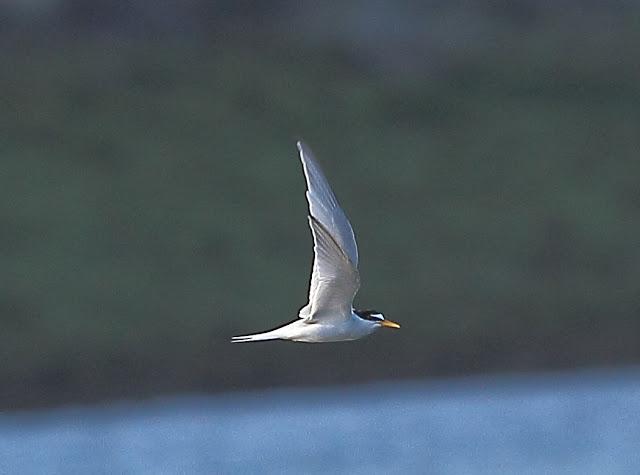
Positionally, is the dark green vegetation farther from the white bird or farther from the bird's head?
the white bird

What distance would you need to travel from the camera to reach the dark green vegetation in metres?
20.2

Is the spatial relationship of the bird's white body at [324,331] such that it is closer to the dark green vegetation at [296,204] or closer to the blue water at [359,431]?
the blue water at [359,431]

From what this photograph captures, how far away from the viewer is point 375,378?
65.9 feet

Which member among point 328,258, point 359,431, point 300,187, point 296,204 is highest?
point 300,187

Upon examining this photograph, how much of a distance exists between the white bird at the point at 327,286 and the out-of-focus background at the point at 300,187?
7.57 metres

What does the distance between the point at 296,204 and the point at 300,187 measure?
22.4 inches

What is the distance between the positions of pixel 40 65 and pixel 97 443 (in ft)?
28.2

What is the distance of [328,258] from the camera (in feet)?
33.3

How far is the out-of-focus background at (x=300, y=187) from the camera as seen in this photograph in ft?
66.3

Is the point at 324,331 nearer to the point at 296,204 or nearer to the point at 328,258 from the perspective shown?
the point at 328,258

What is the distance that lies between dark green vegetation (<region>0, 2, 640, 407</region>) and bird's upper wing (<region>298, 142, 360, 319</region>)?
9.21 m

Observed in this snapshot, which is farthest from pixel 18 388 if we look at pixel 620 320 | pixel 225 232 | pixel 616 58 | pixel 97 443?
pixel 616 58

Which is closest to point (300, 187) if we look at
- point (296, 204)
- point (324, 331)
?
point (296, 204)

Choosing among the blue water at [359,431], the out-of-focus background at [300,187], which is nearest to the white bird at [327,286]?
the blue water at [359,431]
